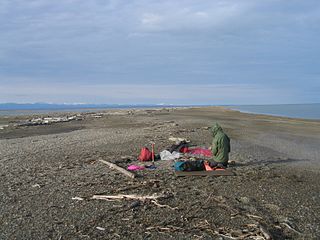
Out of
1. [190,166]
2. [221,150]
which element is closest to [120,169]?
[190,166]

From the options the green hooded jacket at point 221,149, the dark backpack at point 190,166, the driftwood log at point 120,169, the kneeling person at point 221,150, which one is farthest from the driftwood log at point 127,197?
the green hooded jacket at point 221,149

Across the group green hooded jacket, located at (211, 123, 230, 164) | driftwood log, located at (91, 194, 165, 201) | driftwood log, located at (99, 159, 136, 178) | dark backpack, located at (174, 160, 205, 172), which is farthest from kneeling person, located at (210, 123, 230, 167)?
driftwood log, located at (91, 194, 165, 201)

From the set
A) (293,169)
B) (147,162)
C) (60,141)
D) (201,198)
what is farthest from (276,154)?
(60,141)

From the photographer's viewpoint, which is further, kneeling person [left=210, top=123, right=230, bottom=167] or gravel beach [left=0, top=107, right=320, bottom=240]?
kneeling person [left=210, top=123, right=230, bottom=167]

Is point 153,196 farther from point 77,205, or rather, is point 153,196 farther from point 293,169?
point 293,169

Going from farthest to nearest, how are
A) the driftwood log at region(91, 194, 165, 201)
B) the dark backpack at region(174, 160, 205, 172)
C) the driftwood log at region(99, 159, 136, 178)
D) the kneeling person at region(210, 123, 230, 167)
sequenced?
the kneeling person at region(210, 123, 230, 167)
the dark backpack at region(174, 160, 205, 172)
the driftwood log at region(99, 159, 136, 178)
the driftwood log at region(91, 194, 165, 201)

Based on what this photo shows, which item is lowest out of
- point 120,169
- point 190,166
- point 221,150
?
point 120,169

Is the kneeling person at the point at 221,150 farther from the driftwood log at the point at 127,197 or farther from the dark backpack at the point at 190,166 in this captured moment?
the driftwood log at the point at 127,197

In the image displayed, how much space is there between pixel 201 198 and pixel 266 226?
2.42 m

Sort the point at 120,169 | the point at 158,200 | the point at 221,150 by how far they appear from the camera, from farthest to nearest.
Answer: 1. the point at 221,150
2. the point at 120,169
3. the point at 158,200

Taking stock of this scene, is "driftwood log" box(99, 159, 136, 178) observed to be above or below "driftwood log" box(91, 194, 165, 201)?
above

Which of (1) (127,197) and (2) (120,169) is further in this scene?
(2) (120,169)

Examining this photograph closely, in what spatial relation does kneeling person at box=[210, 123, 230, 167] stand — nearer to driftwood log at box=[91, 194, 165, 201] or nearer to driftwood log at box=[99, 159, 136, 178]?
driftwood log at box=[99, 159, 136, 178]

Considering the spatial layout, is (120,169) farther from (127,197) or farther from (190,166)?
(127,197)
